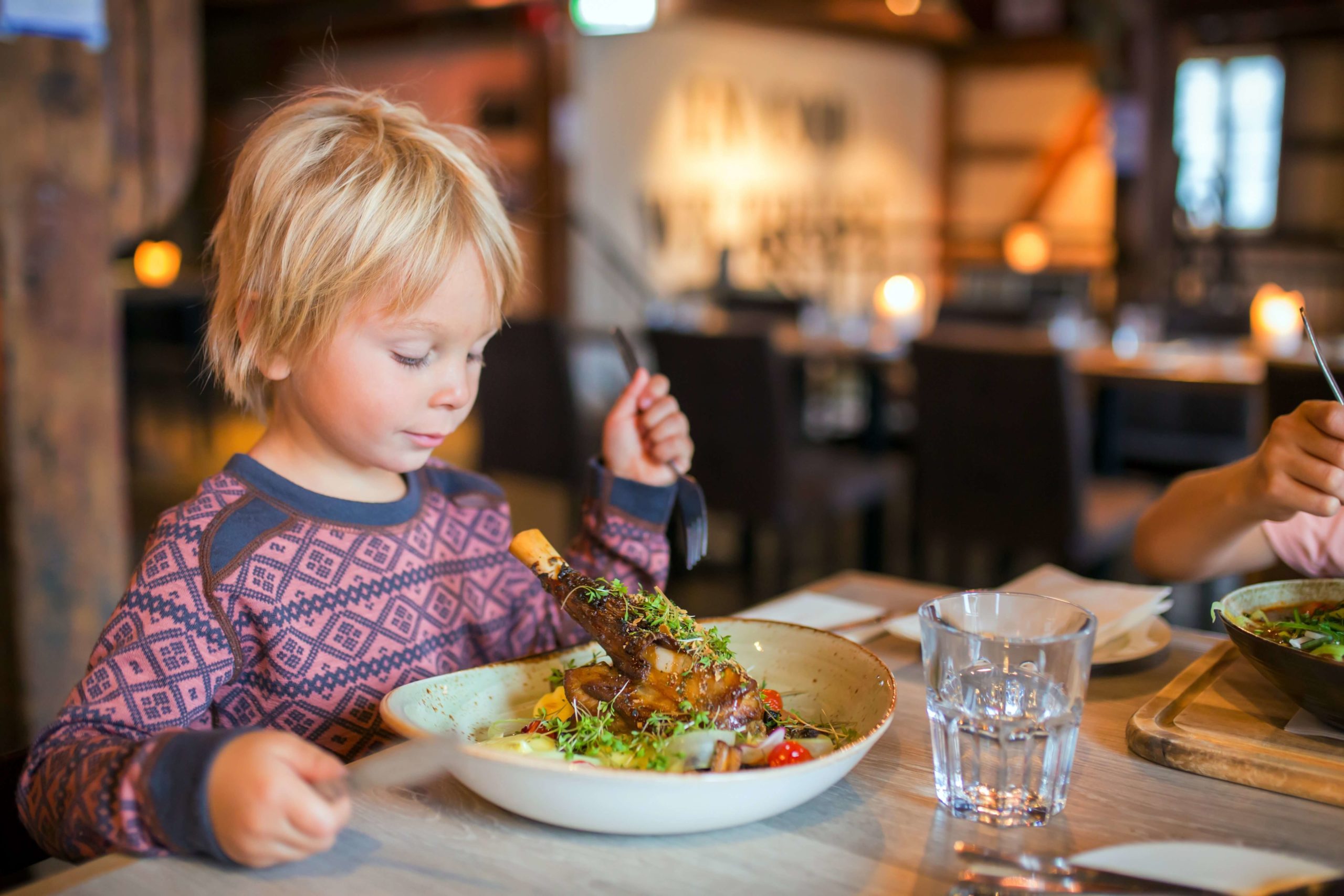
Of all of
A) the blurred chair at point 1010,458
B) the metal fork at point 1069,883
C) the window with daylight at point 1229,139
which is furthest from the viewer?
the window with daylight at point 1229,139

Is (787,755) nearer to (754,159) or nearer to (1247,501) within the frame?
(1247,501)

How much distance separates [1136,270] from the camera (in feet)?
26.1

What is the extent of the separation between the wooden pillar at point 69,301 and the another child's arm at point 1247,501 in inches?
85.9

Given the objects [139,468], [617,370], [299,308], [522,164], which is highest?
[522,164]

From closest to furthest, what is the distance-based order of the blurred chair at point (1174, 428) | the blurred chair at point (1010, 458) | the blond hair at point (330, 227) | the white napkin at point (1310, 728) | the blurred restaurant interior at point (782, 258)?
the white napkin at point (1310, 728)
the blond hair at point (330, 227)
the blurred restaurant interior at point (782, 258)
the blurred chair at point (1010, 458)
the blurred chair at point (1174, 428)

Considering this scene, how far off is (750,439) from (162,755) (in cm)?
277

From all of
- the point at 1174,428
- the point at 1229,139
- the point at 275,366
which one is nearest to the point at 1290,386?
the point at 275,366

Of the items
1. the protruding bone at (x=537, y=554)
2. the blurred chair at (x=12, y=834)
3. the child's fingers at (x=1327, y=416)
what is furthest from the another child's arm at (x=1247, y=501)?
the blurred chair at (x=12, y=834)

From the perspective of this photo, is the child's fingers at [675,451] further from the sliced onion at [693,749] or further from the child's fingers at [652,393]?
the sliced onion at [693,749]

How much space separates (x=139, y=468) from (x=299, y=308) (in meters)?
5.47

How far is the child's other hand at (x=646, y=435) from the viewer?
128 centimetres

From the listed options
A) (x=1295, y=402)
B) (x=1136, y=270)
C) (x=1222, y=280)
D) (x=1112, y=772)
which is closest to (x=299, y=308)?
(x=1112, y=772)

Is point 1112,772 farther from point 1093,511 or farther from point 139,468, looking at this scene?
point 139,468

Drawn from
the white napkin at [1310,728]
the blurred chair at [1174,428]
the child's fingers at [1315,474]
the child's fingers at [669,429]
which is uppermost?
the child's fingers at [669,429]
